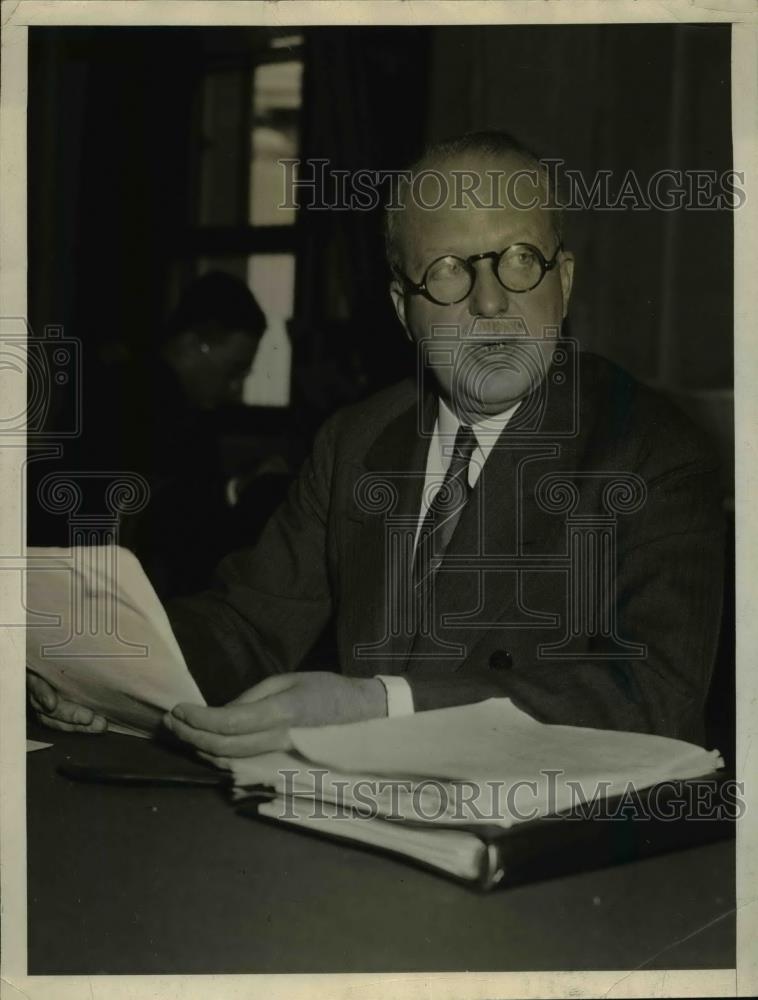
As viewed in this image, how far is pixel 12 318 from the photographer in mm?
1456

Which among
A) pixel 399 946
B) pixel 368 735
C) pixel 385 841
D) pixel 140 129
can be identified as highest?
pixel 140 129

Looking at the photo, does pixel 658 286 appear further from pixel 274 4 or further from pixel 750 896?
pixel 750 896

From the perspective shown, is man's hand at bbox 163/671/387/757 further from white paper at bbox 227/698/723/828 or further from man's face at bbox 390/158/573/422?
man's face at bbox 390/158/573/422

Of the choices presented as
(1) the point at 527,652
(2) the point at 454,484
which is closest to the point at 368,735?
(1) the point at 527,652

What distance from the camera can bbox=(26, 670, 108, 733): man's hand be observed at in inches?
57.7

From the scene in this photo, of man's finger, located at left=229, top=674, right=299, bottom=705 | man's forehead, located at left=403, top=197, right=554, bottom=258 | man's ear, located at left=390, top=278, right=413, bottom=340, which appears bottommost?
man's finger, located at left=229, top=674, right=299, bottom=705

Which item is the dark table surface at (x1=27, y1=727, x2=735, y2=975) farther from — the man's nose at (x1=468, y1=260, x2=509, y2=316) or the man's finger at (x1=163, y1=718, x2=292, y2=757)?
the man's nose at (x1=468, y1=260, x2=509, y2=316)

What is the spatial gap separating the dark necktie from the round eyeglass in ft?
0.60

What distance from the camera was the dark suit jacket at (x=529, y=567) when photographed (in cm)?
141

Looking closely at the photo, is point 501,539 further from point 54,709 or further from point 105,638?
point 54,709

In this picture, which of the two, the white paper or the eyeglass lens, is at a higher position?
the eyeglass lens

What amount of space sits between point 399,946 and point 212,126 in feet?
3.75

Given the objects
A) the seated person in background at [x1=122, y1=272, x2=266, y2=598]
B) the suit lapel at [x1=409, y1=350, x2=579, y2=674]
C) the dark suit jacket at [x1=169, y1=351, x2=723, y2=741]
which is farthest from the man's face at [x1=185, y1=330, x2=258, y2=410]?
the suit lapel at [x1=409, y1=350, x2=579, y2=674]

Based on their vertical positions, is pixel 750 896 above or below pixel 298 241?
below
